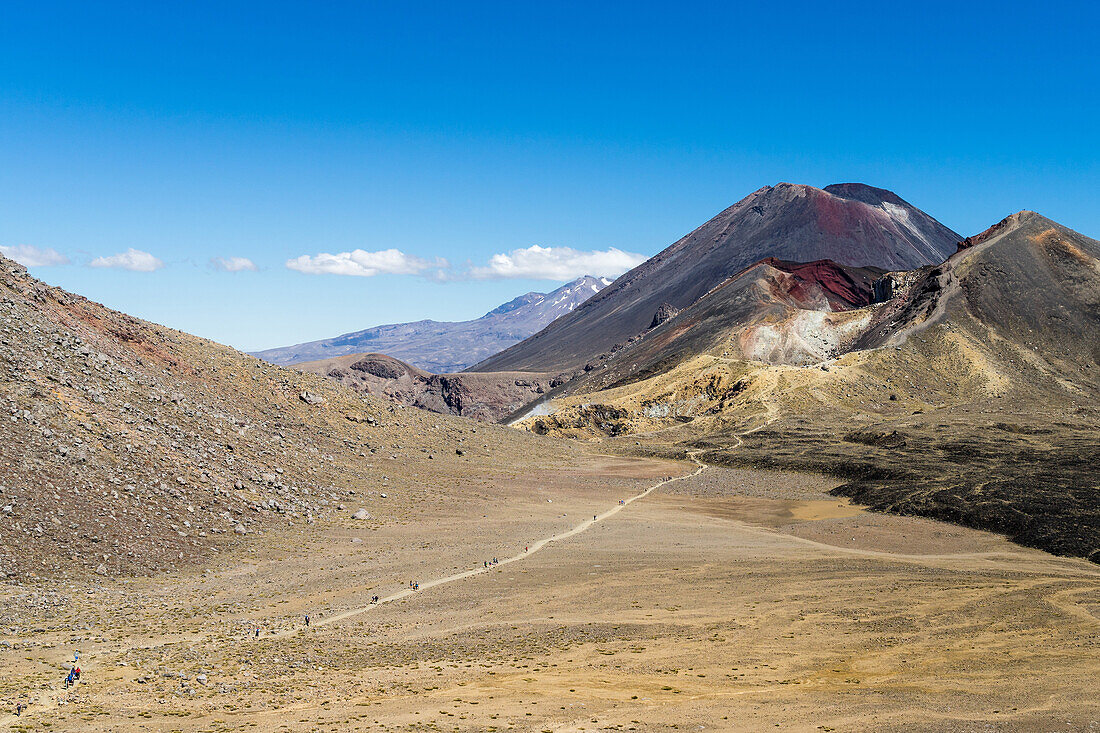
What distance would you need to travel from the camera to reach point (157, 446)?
140 ft

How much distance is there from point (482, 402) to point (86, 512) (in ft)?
455

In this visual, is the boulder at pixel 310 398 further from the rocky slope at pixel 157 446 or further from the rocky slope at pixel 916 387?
the rocky slope at pixel 916 387

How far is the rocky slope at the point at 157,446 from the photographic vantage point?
3438 centimetres

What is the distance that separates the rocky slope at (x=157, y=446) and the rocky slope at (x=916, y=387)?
36.2 meters

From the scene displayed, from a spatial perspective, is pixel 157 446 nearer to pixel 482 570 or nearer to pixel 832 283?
pixel 482 570

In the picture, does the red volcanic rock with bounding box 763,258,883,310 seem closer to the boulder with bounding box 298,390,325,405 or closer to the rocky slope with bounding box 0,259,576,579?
the rocky slope with bounding box 0,259,576,579

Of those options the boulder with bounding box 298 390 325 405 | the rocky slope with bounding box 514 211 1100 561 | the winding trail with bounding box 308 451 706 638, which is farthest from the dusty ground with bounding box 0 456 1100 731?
the boulder with bounding box 298 390 325 405

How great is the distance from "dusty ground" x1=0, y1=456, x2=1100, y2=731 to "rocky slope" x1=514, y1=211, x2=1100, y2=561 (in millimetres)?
12570

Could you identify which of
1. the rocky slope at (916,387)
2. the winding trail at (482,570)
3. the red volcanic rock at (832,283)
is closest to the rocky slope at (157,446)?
the winding trail at (482,570)

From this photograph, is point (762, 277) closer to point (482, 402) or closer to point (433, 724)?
point (482, 402)

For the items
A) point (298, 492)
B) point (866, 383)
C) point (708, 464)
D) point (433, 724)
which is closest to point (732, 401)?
point (866, 383)

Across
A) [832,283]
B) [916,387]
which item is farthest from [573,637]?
[832,283]

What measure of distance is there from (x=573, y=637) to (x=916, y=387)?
311 feet

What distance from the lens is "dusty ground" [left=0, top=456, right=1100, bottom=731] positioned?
64.3 ft
